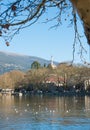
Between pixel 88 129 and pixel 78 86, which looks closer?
pixel 88 129

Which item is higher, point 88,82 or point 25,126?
point 88,82

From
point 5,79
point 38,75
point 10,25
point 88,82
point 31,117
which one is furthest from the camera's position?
point 5,79

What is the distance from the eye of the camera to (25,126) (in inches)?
1160

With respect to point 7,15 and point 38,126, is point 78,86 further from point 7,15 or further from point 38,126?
point 7,15

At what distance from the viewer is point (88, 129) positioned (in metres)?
27.5

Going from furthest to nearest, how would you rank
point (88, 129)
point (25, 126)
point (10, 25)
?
point (25, 126) < point (88, 129) < point (10, 25)

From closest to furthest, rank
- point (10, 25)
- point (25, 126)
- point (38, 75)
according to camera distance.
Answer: point (10, 25) < point (25, 126) < point (38, 75)

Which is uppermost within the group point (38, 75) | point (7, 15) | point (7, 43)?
point (38, 75)

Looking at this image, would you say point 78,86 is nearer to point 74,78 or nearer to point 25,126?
point 74,78

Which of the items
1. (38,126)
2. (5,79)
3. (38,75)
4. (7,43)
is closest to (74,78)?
(38,75)

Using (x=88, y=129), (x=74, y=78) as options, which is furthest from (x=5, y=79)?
(x=88, y=129)

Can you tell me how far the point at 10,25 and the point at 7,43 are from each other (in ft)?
0.84

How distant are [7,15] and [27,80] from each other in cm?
11510

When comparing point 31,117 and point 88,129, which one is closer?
point 88,129
